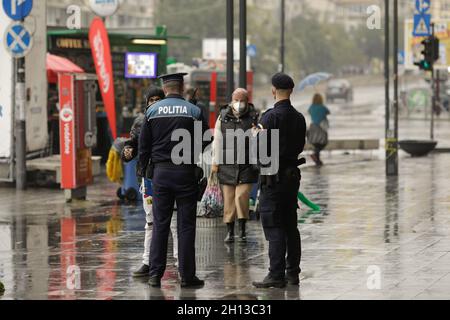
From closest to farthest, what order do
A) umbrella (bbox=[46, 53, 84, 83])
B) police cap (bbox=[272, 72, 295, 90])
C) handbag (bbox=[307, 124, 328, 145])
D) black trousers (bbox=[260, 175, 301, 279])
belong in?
black trousers (bbox=[260, 175, 301, 279]) < police cap (bbox=[272, 72, 295, 90]) < umbrella (bbox=[46, 53, 84, 83]) < handbag (bbox=[307, 124, 328, 145])

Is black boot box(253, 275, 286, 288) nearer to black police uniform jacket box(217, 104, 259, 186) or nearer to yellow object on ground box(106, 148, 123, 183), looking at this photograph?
black police uniform jacket box(217, 104, 259, 186)

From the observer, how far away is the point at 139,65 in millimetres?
30891

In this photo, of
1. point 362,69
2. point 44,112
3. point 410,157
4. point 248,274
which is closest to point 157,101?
point 248,274

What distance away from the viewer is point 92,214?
18641mm

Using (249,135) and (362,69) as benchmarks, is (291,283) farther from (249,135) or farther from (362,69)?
(362,69)

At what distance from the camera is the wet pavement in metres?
11.6

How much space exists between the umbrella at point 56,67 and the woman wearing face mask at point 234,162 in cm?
1179

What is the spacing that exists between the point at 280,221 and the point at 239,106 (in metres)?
3.55

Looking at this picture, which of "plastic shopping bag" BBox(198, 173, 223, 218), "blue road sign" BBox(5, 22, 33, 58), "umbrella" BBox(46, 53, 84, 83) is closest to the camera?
"plastic shopping bag" BBox(198, 173, 223, 218)

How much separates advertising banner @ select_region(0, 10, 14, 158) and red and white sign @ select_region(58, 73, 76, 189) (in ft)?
8.01

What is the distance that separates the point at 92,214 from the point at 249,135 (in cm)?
418

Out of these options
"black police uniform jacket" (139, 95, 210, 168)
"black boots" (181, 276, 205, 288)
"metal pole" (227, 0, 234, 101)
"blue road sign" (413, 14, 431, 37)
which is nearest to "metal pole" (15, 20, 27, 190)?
"metal pole" (227, 0, 234, 101)

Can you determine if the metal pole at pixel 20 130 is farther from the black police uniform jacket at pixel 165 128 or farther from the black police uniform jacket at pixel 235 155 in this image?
the black police uniform jacket at pixel 165 128

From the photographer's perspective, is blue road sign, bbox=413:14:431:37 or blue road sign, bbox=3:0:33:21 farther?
blue road sign, bbox=413:14:431:37
